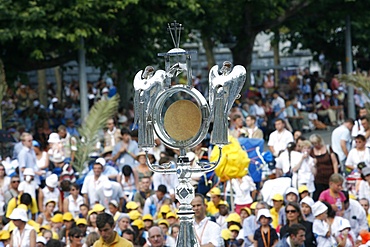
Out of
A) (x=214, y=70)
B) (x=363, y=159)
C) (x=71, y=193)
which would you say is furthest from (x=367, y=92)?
(x=214, y=70)

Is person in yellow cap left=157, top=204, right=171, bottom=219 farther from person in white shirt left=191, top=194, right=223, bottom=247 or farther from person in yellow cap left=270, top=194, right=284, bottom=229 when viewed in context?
person in white shirt left=191, top=194, right=223, bottom=247

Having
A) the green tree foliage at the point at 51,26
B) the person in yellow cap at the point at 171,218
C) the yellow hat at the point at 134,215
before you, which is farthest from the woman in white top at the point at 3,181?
the green tree foliage at the point at 51,26

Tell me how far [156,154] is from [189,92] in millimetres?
14219

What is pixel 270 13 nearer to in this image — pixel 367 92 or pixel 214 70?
pixel 367 92

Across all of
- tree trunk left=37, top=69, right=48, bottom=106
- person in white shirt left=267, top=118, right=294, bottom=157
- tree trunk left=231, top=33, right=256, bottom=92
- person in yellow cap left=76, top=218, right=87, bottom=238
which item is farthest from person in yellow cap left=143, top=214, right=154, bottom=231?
tree trunk left=37, top=69, right=48, bottom=106

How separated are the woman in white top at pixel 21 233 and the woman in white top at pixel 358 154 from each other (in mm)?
6632

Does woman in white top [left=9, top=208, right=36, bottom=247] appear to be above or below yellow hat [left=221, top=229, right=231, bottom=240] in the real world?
above

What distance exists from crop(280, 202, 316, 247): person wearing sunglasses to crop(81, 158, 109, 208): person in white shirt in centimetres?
457

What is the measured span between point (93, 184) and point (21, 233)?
4.11m

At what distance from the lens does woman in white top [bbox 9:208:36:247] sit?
16.0 m

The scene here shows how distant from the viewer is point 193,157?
2119 cm

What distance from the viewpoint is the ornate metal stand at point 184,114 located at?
945cm

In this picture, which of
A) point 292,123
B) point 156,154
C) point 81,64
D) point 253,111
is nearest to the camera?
point 156,154

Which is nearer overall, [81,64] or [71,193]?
[71,193]
